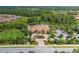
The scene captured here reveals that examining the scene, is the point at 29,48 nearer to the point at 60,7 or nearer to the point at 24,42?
the point at 24,42

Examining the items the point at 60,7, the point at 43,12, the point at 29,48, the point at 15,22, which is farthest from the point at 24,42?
the point at 60,7

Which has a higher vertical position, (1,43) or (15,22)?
(15,22)

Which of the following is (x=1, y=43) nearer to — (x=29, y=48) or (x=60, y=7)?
(x=29, y=48)

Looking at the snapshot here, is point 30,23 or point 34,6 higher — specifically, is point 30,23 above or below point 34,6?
below
